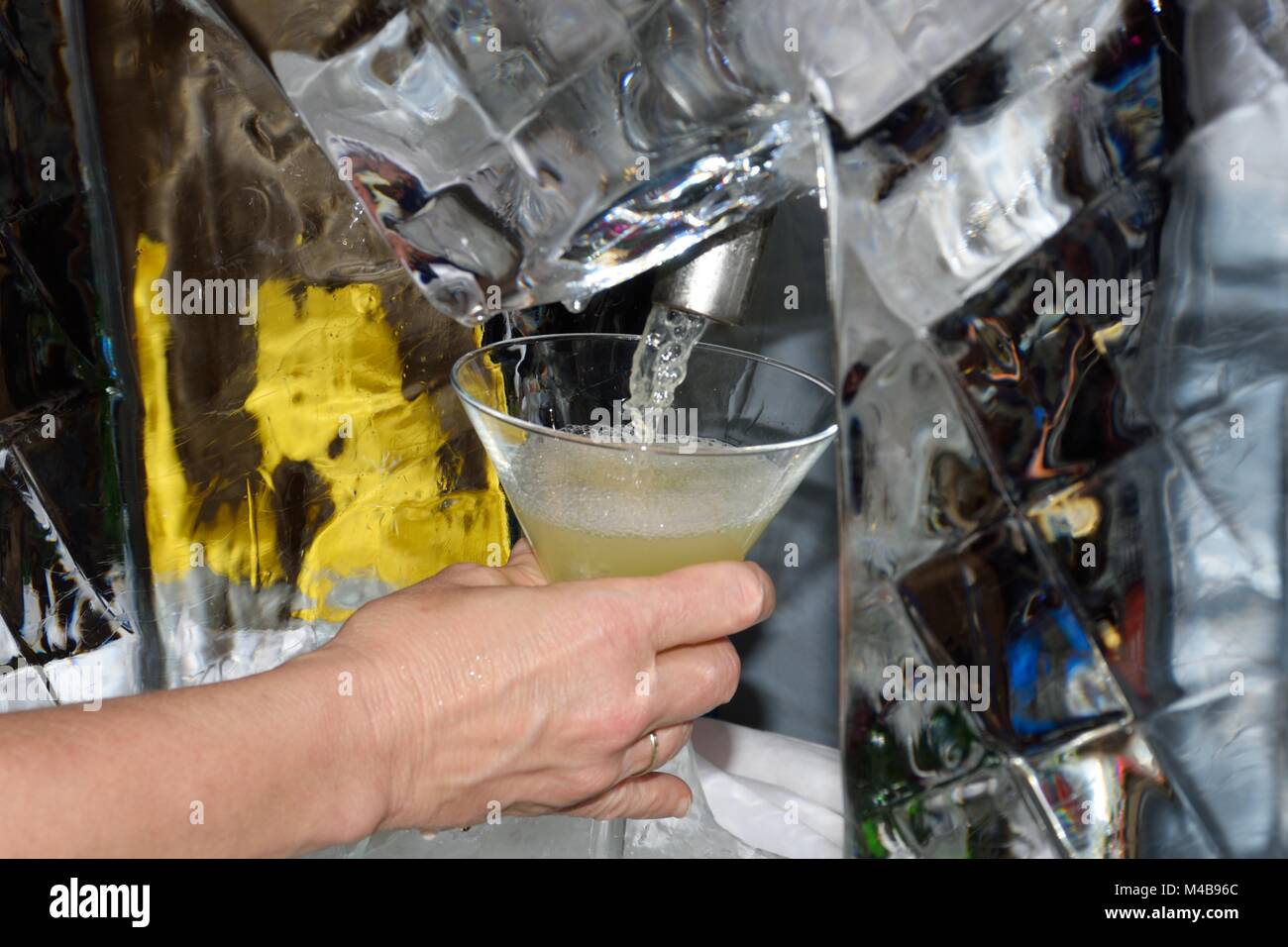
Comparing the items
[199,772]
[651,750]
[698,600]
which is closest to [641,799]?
[651,750]

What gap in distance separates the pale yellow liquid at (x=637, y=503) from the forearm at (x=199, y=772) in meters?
0.17

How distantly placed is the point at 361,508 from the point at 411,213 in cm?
33

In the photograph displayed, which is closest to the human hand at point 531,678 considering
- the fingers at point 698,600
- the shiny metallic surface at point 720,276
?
the fingers at point 698,600

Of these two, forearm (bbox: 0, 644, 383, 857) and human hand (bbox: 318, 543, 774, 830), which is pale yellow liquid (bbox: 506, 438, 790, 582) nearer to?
human hand (bbox: 318, 543, 774, 830)

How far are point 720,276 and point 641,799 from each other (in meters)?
0.32

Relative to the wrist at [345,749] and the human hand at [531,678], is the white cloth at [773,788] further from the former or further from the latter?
the wrist at [345,749]

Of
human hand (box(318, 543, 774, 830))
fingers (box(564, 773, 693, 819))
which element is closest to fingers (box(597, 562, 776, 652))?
human hand (box(318, 543, 774, 830))

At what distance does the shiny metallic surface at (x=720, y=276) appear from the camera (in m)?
0.59

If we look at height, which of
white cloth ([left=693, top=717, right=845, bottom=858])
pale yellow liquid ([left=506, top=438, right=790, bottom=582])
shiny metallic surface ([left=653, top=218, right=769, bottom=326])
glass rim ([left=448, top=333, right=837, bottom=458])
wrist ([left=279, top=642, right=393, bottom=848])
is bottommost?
white cloth ([left=693, top=717, right=845, bottom=858])

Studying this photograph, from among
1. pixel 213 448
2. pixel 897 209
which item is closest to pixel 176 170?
pixel 213 448

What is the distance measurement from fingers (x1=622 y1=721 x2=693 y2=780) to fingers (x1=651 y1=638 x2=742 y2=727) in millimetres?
20

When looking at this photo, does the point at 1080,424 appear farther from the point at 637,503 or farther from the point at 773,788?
the point at 773,788

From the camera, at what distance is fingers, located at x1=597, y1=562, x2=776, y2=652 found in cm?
62

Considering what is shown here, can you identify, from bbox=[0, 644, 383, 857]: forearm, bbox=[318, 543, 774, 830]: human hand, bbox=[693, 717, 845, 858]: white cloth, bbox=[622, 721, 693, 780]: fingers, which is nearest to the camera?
bbox=[0, 644, 383, 857]: forearm
